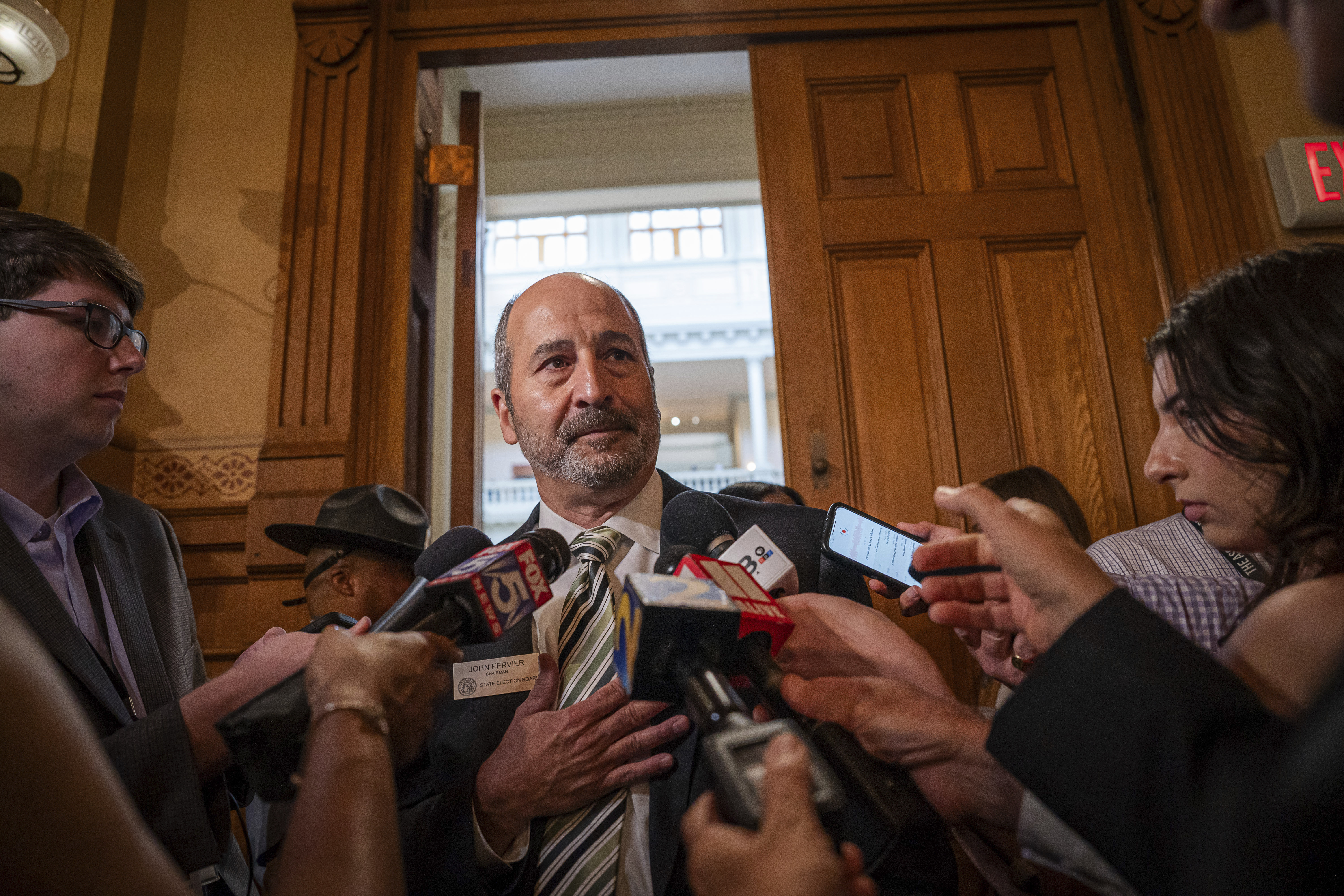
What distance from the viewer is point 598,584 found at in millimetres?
1457

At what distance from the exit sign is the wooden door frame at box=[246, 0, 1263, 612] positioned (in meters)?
0.12

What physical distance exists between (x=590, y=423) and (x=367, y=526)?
2.98 feet

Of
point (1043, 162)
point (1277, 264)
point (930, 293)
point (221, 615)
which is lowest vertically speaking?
point (221, 615)

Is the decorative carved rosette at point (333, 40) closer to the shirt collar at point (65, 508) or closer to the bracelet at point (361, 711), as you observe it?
the shirt collar at point (65, 508)

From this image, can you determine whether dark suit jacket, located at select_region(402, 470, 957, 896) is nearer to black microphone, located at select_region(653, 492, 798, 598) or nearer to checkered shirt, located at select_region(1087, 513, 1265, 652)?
black microphone, located at select_region(653, 492, 798, 598)

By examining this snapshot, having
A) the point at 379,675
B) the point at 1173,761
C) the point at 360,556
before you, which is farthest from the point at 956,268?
the point at 379,675

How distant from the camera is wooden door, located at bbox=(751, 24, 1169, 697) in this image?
289 centimetres

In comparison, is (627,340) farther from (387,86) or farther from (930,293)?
(387,86)

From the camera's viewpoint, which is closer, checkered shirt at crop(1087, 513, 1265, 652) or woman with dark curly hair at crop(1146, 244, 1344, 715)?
woman with dark curly hair at crop(1146, 244, 1344, 715)

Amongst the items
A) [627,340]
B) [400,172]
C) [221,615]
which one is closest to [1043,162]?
[627,340]

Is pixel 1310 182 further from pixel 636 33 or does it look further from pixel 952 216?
pixel 636 33

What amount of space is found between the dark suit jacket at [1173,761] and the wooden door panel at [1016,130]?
283 cm

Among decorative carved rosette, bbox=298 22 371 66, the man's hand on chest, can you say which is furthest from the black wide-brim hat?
decorative carved rosette, bbox=298 22 371 66

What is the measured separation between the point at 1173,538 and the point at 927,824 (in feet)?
5.24
